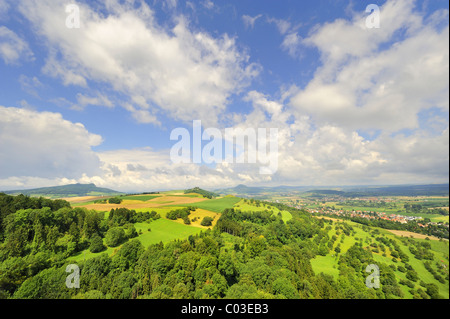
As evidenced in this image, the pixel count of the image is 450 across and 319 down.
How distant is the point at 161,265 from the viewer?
26.4 m

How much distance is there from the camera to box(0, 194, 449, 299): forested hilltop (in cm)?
2238

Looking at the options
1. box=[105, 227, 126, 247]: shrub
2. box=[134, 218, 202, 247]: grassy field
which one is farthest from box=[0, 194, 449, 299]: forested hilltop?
box=[134, 218, 202, 247]: grassy field

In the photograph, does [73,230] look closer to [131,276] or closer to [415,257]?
[131,276]

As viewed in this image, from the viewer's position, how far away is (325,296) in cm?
2769

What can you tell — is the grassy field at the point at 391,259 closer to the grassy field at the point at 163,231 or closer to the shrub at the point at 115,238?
the grassy field at the point at 163,231

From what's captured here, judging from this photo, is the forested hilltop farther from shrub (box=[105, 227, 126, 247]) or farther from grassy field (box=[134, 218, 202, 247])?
grassy field (box=[134, 218, 202, 247])

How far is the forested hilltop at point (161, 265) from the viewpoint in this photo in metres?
22.4

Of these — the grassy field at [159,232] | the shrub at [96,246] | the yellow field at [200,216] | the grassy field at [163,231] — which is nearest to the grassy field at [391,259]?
the yellow field at [200,216]

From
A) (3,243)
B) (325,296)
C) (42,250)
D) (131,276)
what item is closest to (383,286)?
(325,296)
